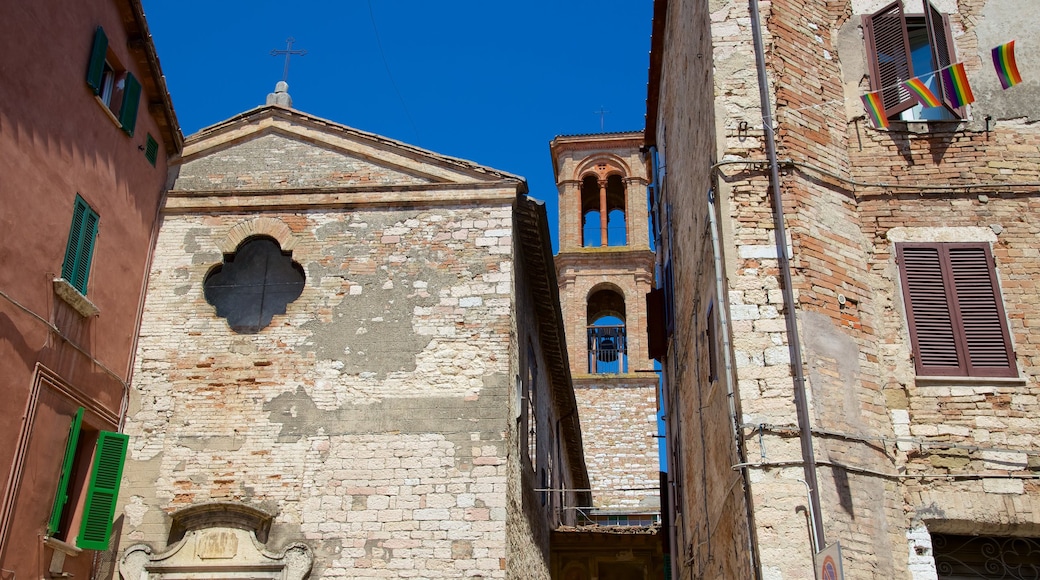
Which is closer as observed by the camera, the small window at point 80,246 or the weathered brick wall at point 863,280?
the weathered brick wall at point 863,280

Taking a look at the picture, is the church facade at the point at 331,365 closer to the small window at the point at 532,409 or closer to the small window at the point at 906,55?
the small window at the point at 532,409

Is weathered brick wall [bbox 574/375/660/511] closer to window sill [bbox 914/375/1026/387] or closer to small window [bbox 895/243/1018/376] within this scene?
small window [bbox 895/243/1018/376]

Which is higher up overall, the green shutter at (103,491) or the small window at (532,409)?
the small window at (532,409)

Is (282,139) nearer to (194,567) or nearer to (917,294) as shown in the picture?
(194,567)

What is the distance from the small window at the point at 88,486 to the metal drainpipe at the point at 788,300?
24.3ft

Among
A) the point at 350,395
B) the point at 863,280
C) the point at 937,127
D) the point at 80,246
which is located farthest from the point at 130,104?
the point at 937,127

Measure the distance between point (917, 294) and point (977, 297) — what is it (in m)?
0.54

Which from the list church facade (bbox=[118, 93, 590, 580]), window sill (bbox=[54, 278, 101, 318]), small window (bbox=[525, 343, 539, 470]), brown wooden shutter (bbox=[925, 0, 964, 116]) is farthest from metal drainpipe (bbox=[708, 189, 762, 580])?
window sill (bbox=[54, 278, 101, 318])

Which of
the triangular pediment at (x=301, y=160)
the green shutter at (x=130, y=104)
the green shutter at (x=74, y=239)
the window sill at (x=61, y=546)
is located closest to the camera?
the window sill at (x=61, y=546)

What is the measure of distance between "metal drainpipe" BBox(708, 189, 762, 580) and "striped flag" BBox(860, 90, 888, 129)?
1850 millimetres

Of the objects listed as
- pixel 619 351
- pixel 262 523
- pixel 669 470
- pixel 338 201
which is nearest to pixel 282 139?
pixel 338 201

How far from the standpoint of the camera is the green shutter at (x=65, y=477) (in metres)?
9.84

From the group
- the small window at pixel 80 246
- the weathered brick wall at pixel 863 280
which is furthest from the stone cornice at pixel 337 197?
the weathered brick wall at pixel 863 280

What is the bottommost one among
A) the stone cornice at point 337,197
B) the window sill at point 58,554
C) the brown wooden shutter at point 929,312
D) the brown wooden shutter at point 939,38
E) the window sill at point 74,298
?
the window sill at point 58,554
